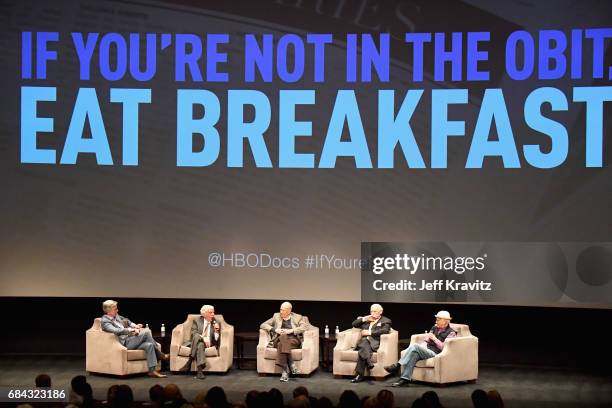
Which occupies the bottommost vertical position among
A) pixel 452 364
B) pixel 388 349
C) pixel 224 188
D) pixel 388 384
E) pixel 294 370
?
pixel 388 384

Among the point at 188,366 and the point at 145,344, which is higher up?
the point at 145,344

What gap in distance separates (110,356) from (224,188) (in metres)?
2.02

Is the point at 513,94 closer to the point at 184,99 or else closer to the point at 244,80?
the point at 244,80

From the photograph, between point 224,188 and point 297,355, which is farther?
point 224,188

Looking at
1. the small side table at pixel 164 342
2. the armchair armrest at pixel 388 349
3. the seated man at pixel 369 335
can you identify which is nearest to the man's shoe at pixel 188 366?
the small side table at pixel 164 342

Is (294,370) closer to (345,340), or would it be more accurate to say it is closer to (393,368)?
(345,340)

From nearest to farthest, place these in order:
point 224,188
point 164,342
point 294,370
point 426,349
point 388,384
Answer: point 426,349, point 388,384, point 294,370, point 224,188, point 164,342

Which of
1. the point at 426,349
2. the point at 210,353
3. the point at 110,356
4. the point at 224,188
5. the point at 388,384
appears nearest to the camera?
the point at 426,349

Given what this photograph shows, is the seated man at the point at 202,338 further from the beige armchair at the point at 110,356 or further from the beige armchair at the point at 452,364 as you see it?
the beige armchair at the point at 452,364

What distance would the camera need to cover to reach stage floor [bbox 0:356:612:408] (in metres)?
8.45

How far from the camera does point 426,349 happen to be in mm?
8852

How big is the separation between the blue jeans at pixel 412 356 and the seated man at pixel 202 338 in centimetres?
186

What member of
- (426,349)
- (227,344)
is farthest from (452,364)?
(227,344)

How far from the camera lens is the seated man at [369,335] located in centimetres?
905
